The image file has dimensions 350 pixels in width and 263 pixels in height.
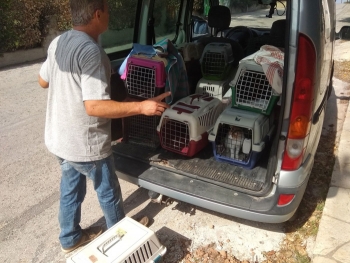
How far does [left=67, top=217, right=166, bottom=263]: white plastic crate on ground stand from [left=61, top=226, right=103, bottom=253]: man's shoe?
381 mm

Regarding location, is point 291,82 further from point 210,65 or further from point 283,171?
point 210,65

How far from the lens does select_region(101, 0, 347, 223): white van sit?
206 centimetres

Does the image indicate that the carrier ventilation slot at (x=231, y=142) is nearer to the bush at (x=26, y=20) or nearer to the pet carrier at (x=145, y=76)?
the pet carrier at (x=145, y=76)

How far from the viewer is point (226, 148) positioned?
2896 mm

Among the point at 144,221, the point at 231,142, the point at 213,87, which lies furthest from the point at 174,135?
the point at 213,87

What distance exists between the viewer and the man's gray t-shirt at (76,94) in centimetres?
192

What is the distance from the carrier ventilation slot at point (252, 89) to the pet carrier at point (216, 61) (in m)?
0.75

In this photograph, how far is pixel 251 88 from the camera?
2.97 m

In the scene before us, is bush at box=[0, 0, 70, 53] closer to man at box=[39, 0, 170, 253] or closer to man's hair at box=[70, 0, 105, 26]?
man at box=[39, 0, 170, 253]

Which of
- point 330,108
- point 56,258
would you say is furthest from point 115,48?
point 330,108

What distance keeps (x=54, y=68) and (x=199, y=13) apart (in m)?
3.56

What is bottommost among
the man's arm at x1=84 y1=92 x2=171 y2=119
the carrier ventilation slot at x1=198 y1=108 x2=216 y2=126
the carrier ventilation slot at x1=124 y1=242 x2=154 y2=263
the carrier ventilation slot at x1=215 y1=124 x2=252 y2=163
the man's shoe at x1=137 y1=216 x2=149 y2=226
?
the man's shoe at x1=137 y1=216 x2=149 y2=226

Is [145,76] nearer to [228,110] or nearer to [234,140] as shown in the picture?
[228,110]

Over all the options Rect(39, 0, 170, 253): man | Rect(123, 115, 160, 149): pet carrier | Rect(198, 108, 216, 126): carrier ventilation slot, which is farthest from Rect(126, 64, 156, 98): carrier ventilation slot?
Rect(39, 0, 170, 253): man
